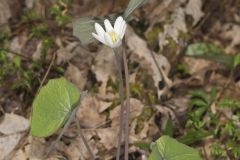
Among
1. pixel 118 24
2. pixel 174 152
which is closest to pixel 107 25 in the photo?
pixel 118 24

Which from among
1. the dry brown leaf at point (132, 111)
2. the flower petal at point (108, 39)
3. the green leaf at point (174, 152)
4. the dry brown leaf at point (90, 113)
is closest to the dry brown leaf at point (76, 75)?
the dry brown leaf at point (90, 113)

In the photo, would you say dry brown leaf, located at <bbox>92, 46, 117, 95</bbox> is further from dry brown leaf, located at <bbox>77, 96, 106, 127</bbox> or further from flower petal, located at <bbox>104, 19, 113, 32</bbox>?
flower petal, located at <bbox>104, 19, 113, 32</bbox>

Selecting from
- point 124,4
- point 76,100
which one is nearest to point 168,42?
point 124,4

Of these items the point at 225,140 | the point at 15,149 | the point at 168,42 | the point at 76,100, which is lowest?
the point at 225,140

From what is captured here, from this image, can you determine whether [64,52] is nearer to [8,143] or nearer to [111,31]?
[8,143]

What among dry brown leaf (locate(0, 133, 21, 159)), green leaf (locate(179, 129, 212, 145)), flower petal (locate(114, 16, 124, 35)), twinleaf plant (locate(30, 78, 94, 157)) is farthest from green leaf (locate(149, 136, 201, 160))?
dry brown leaf (locate(0, 133, 21, 159))

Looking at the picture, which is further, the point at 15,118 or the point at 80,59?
the point at 80,59

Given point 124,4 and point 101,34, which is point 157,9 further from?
point 101,34
